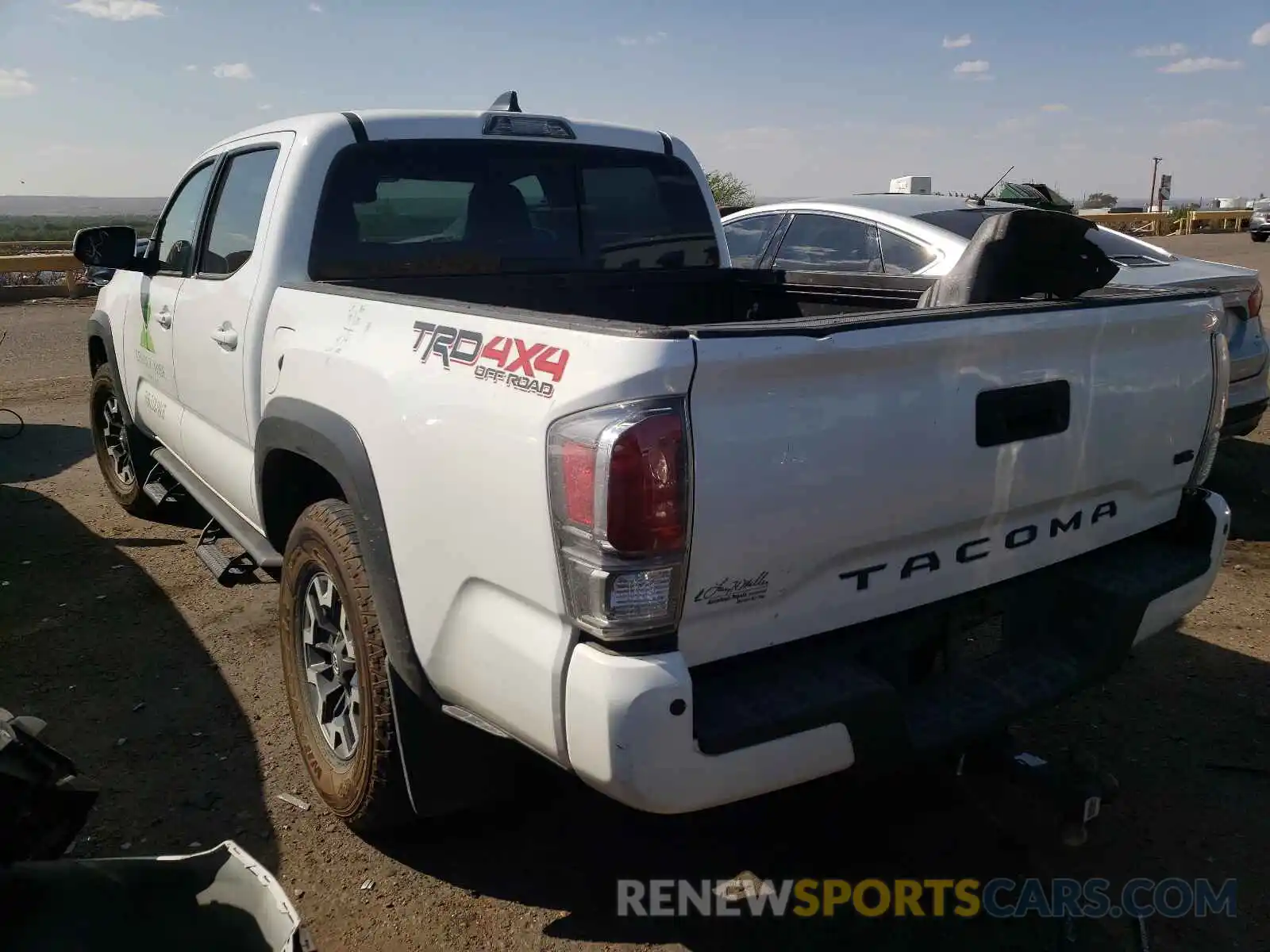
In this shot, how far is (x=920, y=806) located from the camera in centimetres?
320

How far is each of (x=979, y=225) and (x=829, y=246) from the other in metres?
1.04

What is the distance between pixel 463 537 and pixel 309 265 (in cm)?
166

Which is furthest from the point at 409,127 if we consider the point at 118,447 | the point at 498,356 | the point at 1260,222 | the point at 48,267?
the point at 1260,222

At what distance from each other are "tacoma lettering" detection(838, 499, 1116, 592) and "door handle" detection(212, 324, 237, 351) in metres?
2.42

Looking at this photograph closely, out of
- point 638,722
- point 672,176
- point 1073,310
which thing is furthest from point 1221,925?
point 672,176

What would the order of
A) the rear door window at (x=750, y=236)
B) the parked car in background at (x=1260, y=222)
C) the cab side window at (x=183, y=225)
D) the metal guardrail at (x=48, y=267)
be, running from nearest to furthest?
the cab side window at (x=183, y=225) < the rear door window at (x=750, y=236) < the metal guardrail at (x=48, y=267) < the parked car in background at (x=1260, y=222)

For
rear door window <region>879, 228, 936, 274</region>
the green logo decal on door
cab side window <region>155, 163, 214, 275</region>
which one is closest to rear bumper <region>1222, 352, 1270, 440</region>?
rear door window <region>879, 228, 936, 274</region>

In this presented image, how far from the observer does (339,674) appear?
2.97 metres

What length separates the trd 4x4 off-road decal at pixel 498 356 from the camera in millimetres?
2045

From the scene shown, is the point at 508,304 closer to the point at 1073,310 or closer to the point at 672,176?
the point at 672,176

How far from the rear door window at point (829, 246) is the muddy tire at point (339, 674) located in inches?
175

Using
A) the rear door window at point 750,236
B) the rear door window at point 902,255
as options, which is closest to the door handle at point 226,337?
the rear door window at point 902,255

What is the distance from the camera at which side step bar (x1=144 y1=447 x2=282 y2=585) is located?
12.1ft

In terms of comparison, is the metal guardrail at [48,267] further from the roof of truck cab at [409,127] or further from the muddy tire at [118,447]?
the roof of truck cab at [409,127]
